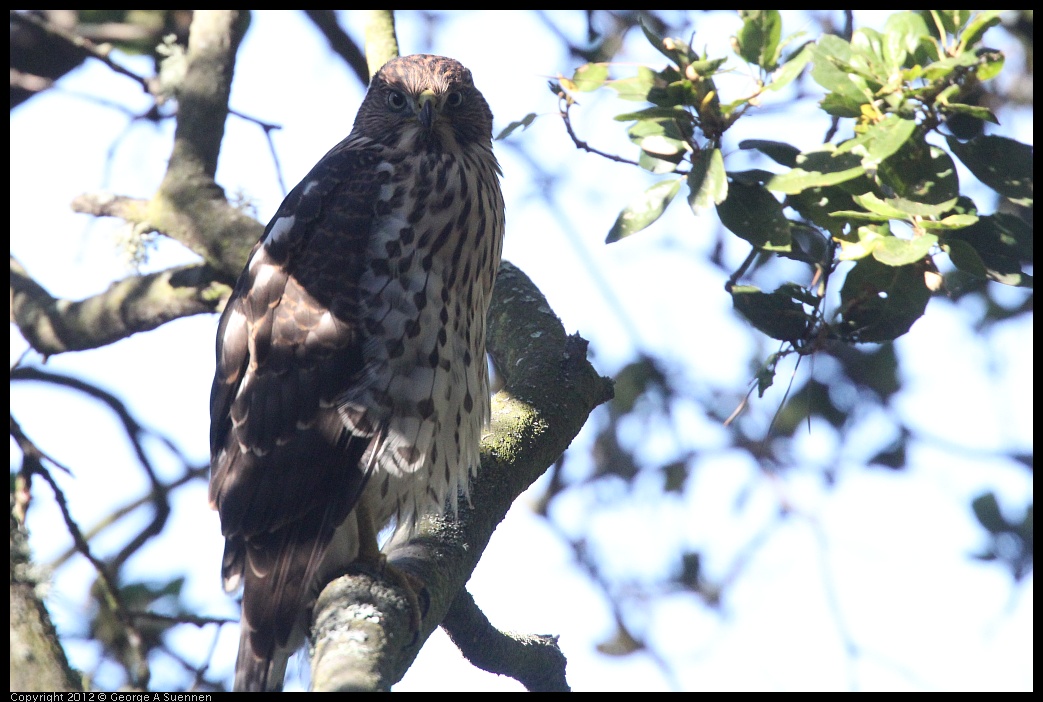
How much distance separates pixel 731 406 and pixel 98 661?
10.4 feet

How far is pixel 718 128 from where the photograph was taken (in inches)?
116

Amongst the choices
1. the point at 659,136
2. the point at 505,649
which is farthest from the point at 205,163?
the point at 505,649

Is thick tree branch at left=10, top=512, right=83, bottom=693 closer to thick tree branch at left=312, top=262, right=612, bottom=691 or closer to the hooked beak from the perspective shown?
thick tree branch at left=312, top=262, right=612, bottom=691

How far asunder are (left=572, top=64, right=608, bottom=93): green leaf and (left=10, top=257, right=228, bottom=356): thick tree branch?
1.71 m

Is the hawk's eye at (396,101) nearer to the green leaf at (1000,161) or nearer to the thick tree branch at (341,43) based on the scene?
the thick tree branch at (341,43)

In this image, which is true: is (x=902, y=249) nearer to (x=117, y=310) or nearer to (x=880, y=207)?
(x=880, y=207)

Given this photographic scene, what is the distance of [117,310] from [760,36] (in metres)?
2.71

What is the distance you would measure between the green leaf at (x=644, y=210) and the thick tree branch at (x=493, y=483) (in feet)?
1.64

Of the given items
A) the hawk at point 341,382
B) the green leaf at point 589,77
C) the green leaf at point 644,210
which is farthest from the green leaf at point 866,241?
the hawk at point 341,382

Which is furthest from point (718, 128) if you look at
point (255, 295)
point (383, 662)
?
point (383, 662)

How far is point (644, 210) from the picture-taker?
3.10 meters

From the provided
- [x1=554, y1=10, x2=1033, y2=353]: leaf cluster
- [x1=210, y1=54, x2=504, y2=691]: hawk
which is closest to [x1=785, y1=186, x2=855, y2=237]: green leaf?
[x1=554, y1=10, x2=1033, y2=353]: leaf cluster

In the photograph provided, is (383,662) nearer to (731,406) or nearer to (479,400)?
(479,400)

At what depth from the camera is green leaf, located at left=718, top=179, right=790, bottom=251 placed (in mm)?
2945
